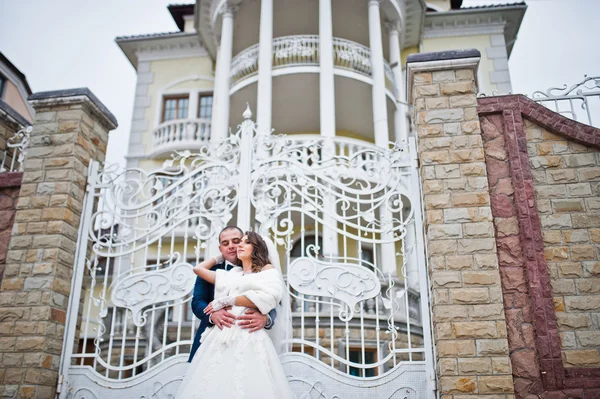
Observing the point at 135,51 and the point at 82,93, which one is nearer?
the point at 82,93

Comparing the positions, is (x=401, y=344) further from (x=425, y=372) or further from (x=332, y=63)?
(x=332, y=63)

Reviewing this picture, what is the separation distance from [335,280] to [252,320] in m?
1.38

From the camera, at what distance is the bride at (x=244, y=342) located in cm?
284

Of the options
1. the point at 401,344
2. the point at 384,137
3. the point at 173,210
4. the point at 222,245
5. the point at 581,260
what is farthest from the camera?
the point at 384,137

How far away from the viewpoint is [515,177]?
4141 millimetres

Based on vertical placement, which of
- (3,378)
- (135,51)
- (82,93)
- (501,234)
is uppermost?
(135,51)

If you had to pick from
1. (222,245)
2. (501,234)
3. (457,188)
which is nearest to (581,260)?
(501,234)

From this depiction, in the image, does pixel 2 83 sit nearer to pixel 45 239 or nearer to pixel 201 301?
pixel 45 239

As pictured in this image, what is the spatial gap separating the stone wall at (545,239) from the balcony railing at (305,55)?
6.97m

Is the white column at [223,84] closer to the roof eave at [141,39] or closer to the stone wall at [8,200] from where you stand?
the roof eave at [141,39]

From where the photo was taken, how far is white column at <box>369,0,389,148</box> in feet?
33.1

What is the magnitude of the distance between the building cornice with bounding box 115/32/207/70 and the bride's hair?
38.1ft

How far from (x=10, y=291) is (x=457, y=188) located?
13.2 feet

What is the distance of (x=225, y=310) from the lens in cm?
314
